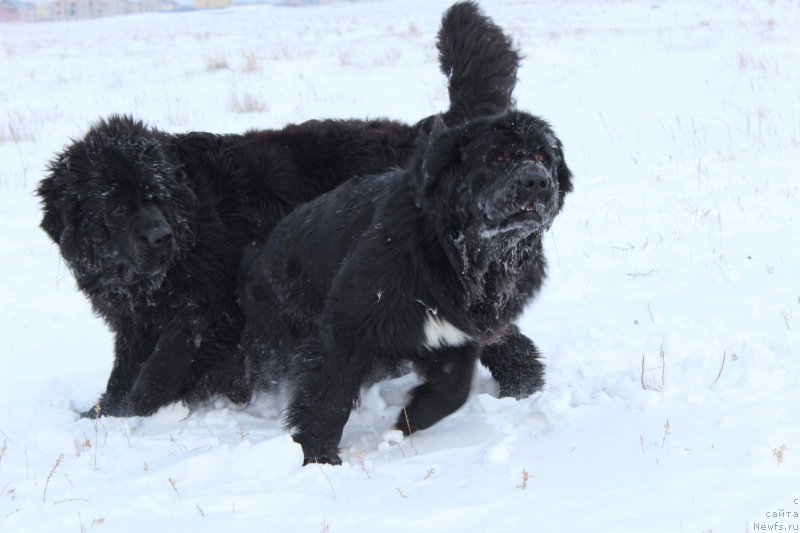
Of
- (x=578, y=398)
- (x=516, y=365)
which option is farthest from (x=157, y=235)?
(x=578, y=398)

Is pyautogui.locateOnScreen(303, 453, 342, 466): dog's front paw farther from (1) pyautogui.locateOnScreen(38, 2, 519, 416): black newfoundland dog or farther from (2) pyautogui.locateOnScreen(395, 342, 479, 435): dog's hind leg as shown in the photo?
(1) pyautogui.locateOnScreen(38, 2, 519, 416): black newfoundland dog

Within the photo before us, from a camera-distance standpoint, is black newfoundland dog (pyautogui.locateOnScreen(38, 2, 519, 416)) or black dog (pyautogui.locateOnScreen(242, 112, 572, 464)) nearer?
black dog (pyautogui.locateOnScreen(242, 112, 572, 464))

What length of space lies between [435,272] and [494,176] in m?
0.52

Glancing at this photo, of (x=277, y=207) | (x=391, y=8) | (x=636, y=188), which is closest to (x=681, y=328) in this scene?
→ (x=277, y=207)

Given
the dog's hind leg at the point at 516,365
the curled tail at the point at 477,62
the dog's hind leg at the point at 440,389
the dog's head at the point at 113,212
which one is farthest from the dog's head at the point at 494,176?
the dog's head at the point at 113,212

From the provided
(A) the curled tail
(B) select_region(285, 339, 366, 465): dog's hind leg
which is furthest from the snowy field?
(A) the curled tail

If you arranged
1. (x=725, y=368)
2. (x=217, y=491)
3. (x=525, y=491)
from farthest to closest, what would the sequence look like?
(x=725, y=368), (x=217, y=491), (x=525, y=491)

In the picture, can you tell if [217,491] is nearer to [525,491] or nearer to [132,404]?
[525,491]

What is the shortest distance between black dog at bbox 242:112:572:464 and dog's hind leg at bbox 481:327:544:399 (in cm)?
46

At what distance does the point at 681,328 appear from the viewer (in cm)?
487

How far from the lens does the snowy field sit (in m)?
3.00

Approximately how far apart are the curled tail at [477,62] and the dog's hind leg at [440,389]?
1.80m

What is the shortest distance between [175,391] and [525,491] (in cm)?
265

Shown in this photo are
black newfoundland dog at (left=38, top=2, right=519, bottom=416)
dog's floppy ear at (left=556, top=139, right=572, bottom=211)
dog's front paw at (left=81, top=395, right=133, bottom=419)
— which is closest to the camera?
dog's floppy ear at (left=556, top=139, right=572, bottom=211)
